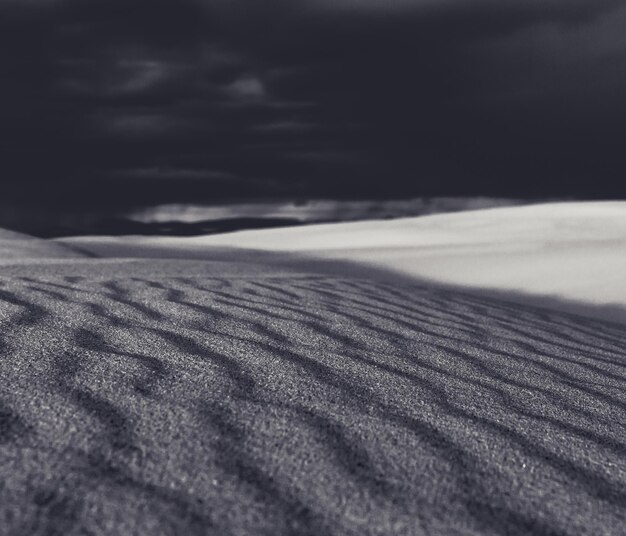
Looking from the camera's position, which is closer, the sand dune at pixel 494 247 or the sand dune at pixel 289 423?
the sand dune at pixel 289 423

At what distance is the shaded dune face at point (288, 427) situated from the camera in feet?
4.68

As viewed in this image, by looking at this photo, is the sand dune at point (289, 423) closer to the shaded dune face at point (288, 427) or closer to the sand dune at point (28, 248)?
the shaded dune face at point (288, 427)

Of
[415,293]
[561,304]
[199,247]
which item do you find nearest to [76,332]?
[415,293]

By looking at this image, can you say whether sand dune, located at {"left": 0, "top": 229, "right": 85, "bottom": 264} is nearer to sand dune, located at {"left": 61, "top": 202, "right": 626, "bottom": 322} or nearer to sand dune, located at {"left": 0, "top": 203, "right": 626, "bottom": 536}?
sand dune, located at {"left": 61, "top": 202, "right": 626, "bottom": 322}

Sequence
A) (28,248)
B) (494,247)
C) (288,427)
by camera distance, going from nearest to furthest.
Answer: (288,427), (28,248), (494,247)

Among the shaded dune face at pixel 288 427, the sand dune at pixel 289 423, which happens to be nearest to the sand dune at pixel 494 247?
the sand dune at pixel 289 423

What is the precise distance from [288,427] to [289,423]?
0.03m

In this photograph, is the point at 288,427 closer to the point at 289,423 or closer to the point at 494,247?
the point at 289,423

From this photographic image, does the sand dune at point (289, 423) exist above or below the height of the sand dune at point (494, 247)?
above

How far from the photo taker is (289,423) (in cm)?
187

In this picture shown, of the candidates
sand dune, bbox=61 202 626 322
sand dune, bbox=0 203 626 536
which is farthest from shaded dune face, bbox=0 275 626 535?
sand dune, bbox=61 202 626 322

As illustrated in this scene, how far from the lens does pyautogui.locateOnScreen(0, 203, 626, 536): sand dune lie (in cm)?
143

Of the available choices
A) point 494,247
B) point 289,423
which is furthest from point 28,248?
point 289,423

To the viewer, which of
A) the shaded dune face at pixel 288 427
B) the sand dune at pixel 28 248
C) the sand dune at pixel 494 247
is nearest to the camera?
the shaded dune face at pixel 288 427
